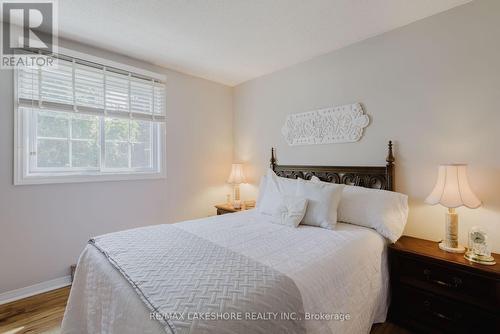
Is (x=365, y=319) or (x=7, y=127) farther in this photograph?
(x=7, y=127)

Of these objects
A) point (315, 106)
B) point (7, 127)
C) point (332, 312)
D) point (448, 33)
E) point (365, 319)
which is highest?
point (448, 33)

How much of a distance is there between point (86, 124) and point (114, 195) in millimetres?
799

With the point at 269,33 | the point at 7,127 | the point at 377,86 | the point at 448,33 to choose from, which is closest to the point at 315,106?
the point at 377,86

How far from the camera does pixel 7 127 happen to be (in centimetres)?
204

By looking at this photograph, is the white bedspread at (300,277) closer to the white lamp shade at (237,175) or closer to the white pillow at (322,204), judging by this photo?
the white pillow at (322,204)

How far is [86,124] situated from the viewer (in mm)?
2480

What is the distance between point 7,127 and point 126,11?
4.69 feet

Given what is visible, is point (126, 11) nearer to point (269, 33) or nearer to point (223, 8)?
point (223, 8)

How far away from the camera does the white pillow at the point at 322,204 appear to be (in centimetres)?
194

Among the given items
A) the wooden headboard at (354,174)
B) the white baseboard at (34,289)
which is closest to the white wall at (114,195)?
the white baseboard at (34,289)

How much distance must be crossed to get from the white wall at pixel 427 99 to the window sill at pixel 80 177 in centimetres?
194

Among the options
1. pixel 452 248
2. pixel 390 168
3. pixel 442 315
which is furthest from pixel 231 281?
pixel 390 168

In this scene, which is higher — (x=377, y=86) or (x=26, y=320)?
(x=377, y=86)

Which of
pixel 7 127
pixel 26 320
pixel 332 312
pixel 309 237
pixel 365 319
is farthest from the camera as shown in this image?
pixel 7 127
